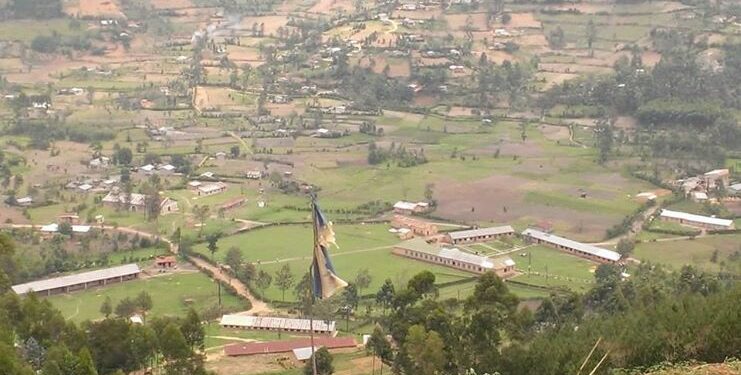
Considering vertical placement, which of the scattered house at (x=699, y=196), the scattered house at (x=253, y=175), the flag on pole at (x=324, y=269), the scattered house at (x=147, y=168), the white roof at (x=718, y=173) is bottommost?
the scattered house at (x=147, y=168)

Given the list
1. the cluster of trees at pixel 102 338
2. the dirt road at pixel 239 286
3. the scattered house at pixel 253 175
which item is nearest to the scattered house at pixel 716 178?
the scattered house at pixel 253 175

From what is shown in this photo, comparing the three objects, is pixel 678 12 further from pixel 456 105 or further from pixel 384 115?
pixel 384 115

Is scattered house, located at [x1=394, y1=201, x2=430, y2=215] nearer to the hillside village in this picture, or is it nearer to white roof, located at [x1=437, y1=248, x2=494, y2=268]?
the hillside village

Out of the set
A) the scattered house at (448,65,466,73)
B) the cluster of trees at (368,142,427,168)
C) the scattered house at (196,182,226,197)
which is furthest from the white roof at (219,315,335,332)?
the scattered house at (448,65,466,73)

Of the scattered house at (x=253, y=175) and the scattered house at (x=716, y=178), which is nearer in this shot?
the scattered house at (x=716, y=178)

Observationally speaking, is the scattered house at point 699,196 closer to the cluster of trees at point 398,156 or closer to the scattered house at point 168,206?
the cluster of trees at point 398,156
